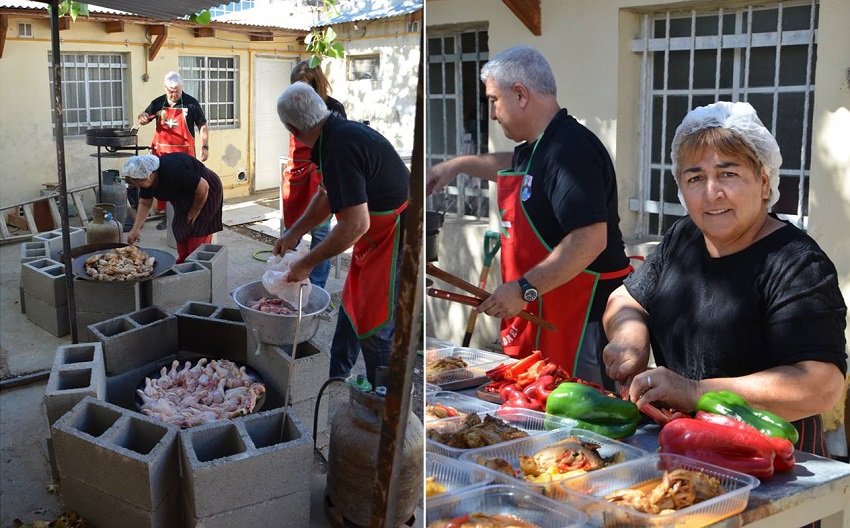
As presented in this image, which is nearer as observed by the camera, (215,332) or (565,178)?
(565,178)

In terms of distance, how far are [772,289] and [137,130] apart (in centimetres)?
609

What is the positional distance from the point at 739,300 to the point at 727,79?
1660 millimetres

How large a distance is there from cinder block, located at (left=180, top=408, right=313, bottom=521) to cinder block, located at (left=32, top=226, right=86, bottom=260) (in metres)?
3.32

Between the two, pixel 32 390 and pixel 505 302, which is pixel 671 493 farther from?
pixel 32 390

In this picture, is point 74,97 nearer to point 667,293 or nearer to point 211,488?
point 211,488

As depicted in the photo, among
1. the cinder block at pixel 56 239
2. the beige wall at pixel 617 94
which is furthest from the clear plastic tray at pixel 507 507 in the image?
the cinder block at pixel 56 239

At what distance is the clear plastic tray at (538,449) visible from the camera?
58.7 inches

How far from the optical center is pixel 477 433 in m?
1.60

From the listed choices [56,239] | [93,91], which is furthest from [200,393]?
[93,91]

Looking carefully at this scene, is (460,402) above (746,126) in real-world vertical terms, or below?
below

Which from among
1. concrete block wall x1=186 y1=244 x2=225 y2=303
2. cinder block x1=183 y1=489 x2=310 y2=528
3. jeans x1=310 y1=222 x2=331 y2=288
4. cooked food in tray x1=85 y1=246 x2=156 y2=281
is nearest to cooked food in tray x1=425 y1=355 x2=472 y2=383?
cinder block x1=183 y1=489 x2=310 y2=528

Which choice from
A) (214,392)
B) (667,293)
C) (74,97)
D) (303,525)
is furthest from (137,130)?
(667,293)

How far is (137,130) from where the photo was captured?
6809 millimetres

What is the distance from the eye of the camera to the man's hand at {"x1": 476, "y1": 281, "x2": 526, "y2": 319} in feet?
6.84
